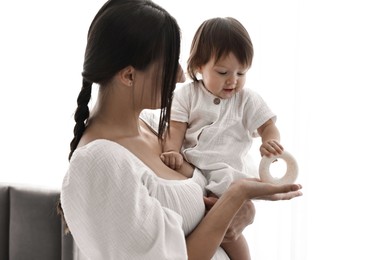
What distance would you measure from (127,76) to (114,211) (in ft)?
1.00

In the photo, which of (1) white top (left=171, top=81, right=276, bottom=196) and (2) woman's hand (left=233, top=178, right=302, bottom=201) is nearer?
(2) woman's hand (left=233, top=178, right=302, bottom=201)

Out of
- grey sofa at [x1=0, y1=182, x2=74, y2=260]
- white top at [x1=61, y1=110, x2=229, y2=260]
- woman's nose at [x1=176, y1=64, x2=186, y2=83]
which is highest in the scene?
woman's nose at [x1=176, y1=64, x2=186, y2=83]

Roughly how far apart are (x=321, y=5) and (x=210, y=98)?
125 centimetres

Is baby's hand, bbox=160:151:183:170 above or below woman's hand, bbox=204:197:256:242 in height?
above

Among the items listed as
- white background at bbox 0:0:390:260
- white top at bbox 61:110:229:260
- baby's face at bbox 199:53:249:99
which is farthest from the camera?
white background at bbox 0:0:390:260

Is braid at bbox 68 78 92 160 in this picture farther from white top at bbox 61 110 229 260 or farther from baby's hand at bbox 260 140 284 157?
baby's hand at bbox 260 140 284 157

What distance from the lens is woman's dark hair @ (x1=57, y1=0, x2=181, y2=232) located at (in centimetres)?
133

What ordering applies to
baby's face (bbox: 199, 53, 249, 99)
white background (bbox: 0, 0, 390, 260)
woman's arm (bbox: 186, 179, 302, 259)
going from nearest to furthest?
woman's arm (bbox: 186, 179, 302, 259)
baby's face (bbox: 199, 53, 249, 99)
white background (bbox: 0, 0, 390, 260)

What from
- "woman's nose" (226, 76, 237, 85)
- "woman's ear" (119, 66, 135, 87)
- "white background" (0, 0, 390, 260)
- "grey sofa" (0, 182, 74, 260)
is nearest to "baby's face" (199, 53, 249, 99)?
"woman's nose" (226, 76, 237, 85)

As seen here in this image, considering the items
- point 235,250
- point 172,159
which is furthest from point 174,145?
point 235,250

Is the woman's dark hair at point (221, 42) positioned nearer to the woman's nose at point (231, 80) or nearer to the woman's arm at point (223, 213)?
the woman's nose at point (231, 80)

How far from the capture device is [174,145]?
167 centimetres

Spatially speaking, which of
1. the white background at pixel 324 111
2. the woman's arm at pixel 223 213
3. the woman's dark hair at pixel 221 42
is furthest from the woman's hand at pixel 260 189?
the white background at pixel 324 111

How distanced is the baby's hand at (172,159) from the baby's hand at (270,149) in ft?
0.70
